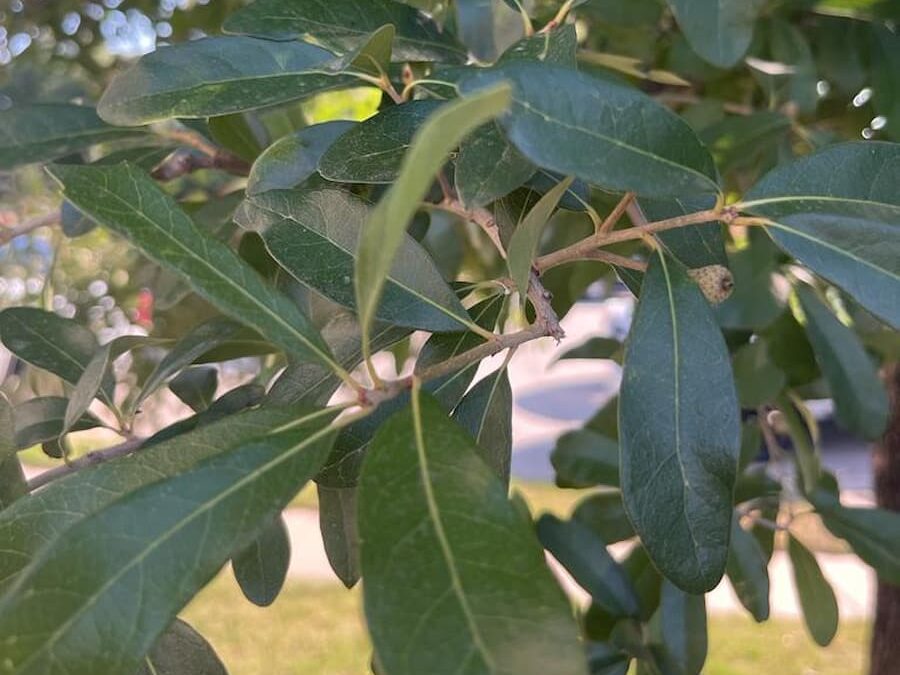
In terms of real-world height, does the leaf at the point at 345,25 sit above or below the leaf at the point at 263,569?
above

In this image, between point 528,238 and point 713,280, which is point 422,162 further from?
point 713,280

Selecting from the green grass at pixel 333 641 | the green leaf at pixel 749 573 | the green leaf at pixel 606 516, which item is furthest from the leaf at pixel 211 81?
the green grass at pixel 333 641

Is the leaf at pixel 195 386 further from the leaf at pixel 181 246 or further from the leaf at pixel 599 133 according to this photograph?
the leaf at pixel 599 133

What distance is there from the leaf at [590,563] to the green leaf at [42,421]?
1.47 ft

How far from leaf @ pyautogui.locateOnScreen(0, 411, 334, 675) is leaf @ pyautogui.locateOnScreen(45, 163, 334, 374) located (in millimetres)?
71

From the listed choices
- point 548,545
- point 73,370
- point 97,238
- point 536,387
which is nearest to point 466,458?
point 73,370

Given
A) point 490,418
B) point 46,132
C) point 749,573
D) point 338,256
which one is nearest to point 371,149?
point 338,256

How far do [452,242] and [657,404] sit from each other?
0.64m

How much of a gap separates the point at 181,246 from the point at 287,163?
0.52ft

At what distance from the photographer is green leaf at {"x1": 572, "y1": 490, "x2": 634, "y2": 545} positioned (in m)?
1.00

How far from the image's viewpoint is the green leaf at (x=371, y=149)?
0.48 meters

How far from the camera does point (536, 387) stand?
5.95 meters

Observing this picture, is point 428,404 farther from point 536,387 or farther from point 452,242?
point 536,387

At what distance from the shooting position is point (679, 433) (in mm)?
449
